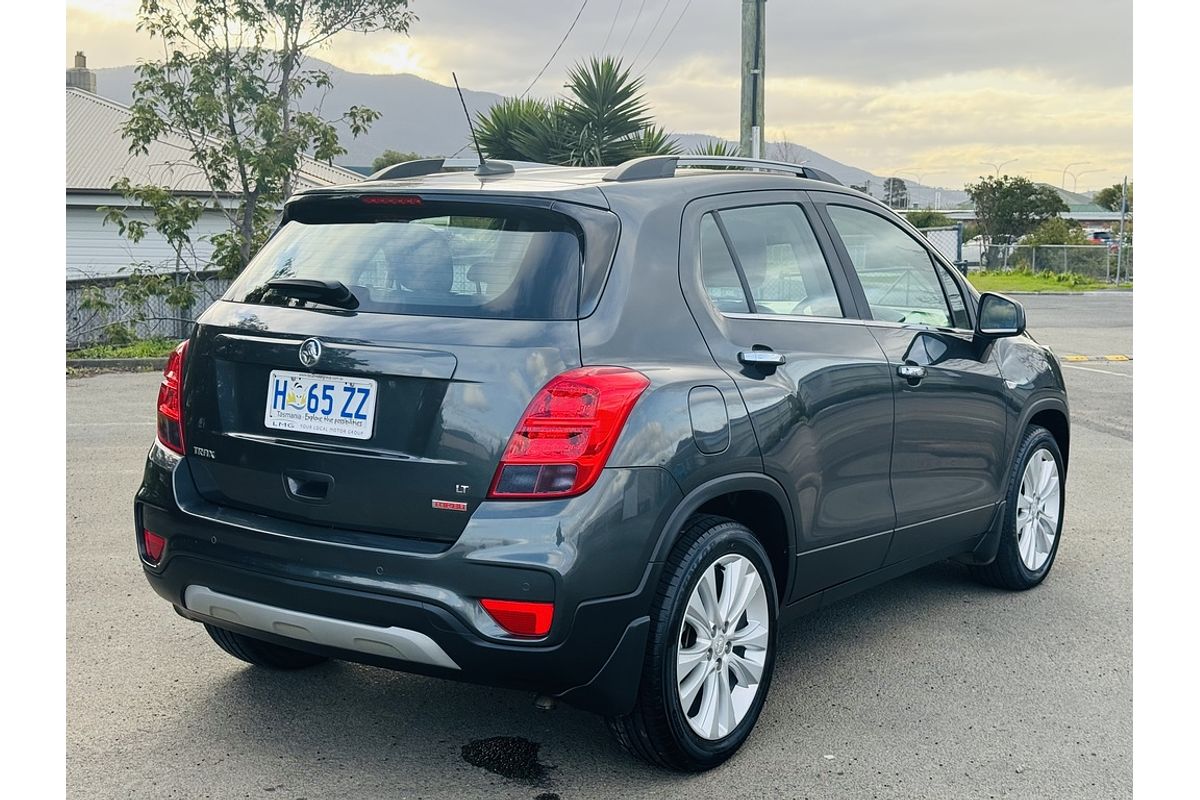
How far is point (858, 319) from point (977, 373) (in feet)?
2.97

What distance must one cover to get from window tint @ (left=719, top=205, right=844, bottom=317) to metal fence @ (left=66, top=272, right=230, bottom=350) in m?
15.4

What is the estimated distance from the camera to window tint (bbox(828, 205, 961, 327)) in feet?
16.0

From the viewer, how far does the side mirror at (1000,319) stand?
17.5 ft

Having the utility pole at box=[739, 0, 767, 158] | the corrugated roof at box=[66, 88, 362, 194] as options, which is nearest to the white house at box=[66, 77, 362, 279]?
the corrugated roof at box=[66, 88, 362, 194]

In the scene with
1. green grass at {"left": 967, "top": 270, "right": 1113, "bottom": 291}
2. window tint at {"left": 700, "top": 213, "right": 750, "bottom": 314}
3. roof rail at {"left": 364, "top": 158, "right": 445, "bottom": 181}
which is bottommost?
window tint at {"left": 700, "top": 213, "right": 750, "bottom": 314}

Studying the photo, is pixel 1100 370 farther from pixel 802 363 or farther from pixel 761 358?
pixel 761 358

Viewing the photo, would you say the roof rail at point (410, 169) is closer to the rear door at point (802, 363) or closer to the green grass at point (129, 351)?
the rear door at point (802, 363)

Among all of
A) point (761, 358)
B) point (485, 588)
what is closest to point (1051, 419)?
point (761, 358)

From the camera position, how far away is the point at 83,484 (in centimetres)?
818

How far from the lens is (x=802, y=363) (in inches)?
168

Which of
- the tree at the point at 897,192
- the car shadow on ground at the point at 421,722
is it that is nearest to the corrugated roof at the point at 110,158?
the car shadow on ground at the point at 421,722

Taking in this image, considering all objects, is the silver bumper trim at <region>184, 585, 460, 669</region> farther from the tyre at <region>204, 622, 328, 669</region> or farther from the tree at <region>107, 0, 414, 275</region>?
the tree at <region>107, 0, 414, 275</region>

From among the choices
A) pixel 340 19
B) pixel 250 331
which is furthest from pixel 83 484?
pixel 340 19

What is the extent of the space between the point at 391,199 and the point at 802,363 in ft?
4.73
